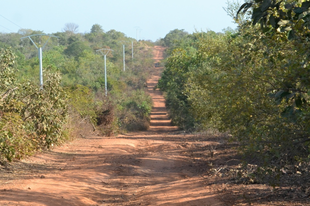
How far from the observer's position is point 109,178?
10.8 m

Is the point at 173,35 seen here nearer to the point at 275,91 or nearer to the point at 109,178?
the point at 109,178

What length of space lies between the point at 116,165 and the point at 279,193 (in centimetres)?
649

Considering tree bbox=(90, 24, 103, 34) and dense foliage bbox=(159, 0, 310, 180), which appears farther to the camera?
tree bbox=(90, 24, 103, 34)

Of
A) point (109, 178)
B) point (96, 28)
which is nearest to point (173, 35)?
point (96, 28)

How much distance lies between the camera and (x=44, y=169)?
11828 mm

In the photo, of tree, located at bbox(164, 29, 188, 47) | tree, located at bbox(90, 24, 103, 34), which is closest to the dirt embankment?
tree, located at bbox(164, 29, 188, 47)

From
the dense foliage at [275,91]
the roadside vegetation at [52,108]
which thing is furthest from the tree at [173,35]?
the dense foliage at [275,91]

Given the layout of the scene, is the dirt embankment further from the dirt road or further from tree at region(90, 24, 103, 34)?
tree at region(90, 24, 103, 34)

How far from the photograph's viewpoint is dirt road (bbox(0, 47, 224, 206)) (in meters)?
8.12

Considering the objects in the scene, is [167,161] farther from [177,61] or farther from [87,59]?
[87,59]

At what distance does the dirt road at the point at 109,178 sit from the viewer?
26.6 ft

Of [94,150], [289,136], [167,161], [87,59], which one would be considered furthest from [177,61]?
[87,59]

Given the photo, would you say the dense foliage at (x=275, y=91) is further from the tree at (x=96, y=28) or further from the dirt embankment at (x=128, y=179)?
the tree at (x=96, y=28)

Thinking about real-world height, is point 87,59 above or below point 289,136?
above
